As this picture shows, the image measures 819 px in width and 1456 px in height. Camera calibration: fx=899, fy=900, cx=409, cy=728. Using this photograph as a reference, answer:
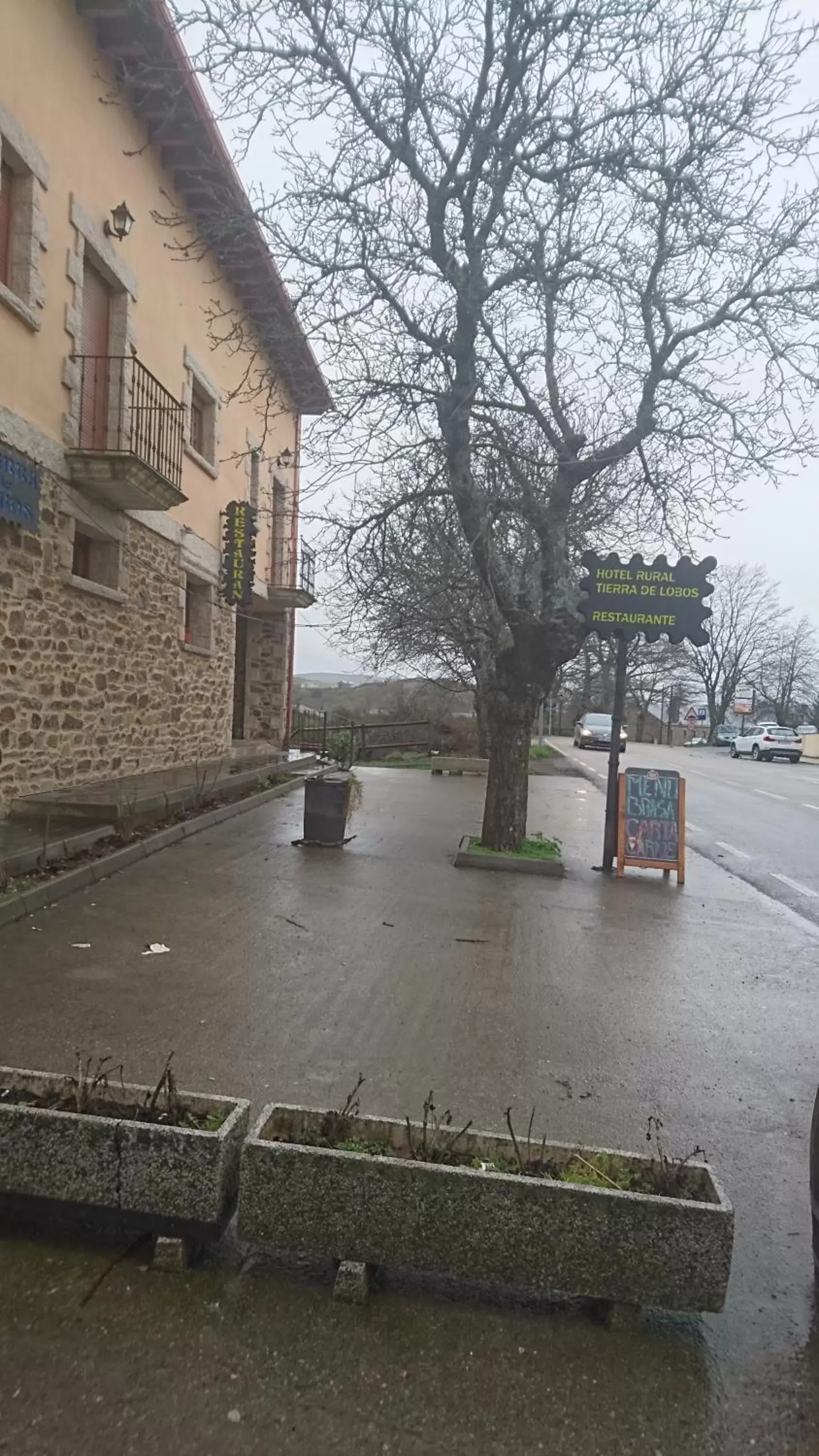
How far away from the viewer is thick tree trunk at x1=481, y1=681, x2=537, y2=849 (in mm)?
9914

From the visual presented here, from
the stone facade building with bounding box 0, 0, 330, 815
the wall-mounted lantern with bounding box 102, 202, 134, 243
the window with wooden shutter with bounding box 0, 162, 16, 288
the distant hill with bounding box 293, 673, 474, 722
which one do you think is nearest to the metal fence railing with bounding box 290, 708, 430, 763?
the distant hill with bounding box 293, 673, 474, 722

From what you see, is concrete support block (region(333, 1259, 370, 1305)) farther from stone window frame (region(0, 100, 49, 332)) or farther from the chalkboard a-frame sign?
stone window frame (region(0, 100, 49, 332))

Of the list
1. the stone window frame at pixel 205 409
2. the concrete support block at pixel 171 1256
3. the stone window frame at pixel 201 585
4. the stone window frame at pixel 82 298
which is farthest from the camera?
the stone window frame at pixel 201 585

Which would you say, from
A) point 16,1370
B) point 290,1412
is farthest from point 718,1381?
point 16,1370

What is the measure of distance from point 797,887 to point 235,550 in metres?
10.6

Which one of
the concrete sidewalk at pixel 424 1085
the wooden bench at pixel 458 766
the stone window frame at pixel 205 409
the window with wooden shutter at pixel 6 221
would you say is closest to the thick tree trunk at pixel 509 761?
the concrete sidewalk at pixel 424 1085

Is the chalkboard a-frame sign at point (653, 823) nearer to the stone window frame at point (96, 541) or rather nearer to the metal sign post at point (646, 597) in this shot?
the metal sign post at point (646, 597)

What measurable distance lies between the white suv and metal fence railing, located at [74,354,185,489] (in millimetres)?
33626

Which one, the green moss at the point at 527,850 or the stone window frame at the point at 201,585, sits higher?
the stone window frame at the point at 201,585

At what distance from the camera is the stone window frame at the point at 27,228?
8.68 m

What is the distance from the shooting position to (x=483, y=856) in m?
9.73

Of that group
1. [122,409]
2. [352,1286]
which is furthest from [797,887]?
[122,409]

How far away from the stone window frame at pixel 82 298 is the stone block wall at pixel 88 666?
1091mm

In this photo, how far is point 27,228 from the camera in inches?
348
